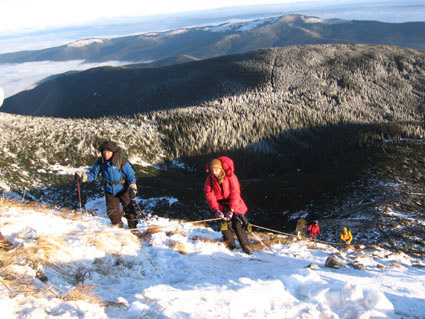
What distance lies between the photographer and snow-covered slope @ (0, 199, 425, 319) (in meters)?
5.56

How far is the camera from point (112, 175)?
1145 cm

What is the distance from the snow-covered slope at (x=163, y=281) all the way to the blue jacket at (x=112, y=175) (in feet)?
5.77

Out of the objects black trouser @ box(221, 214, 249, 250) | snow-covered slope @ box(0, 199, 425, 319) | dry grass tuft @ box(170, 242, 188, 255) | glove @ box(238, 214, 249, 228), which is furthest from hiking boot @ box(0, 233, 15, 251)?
glove @ box(238, 214, 249, 228)

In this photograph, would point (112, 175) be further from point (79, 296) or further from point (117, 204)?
point (79, 296)

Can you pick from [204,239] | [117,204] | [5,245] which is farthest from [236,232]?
[5,245]

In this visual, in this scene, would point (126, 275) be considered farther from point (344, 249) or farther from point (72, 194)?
point (72, 194)

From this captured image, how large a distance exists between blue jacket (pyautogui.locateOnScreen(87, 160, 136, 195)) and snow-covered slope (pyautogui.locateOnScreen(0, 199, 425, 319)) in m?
1.76

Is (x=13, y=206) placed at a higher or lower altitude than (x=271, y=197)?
higher

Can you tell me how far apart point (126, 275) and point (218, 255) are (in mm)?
3703

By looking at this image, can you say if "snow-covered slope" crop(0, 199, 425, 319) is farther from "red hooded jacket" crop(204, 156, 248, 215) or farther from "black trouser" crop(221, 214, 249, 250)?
"red hooded jacket" crop(204, 156, 248, 215)

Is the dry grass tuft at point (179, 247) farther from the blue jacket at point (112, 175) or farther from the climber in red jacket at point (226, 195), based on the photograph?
the blue jacket at point (112, 175)

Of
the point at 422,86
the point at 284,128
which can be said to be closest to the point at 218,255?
the point at 284,128

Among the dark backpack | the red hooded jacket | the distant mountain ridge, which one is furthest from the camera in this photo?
the distant mountain ridge

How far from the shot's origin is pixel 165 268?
28.4ft
